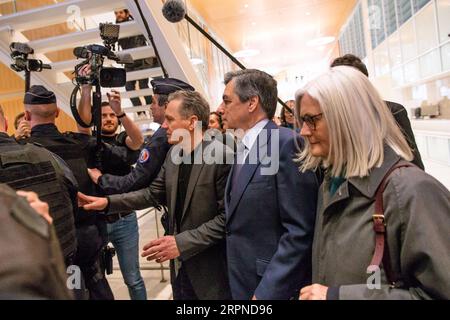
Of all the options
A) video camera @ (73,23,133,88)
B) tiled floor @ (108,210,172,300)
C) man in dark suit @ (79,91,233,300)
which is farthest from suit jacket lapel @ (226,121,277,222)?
tiled floor @ (108,210,172,300)

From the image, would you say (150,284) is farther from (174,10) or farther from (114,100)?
(174,10)

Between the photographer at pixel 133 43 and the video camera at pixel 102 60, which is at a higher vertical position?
the photographer at pixel 133 43

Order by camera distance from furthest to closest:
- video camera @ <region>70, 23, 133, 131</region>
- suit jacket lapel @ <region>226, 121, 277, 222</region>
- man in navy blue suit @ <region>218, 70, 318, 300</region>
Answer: video camera @ <region>70, 23, 133, 131</region> → suit jacket lapel @ <region>226, 121, 277, 222</region> → man in navy blue suit @ <region>218, 70, 318, 300</region>

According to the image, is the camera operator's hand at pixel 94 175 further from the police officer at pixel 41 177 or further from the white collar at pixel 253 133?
the white collar at pixel 253 133

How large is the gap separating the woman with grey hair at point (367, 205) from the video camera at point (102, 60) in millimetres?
1328

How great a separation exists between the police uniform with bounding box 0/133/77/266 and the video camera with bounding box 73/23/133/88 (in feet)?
2.24

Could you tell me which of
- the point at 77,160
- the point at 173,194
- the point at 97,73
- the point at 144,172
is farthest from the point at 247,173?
the point at 97,73

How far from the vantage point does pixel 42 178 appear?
133 cm

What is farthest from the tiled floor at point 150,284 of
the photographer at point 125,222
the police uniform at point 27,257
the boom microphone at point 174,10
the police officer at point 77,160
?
the police uniform at point 27,257

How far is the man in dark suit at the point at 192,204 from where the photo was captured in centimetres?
152

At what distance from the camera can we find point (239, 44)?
41.4ft

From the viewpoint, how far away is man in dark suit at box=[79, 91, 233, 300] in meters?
1.52

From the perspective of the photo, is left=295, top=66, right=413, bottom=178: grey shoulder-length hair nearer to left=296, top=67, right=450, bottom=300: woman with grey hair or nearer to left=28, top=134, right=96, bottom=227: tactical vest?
left=296, top=67, right=450, bottom=300: woman with grey hair
